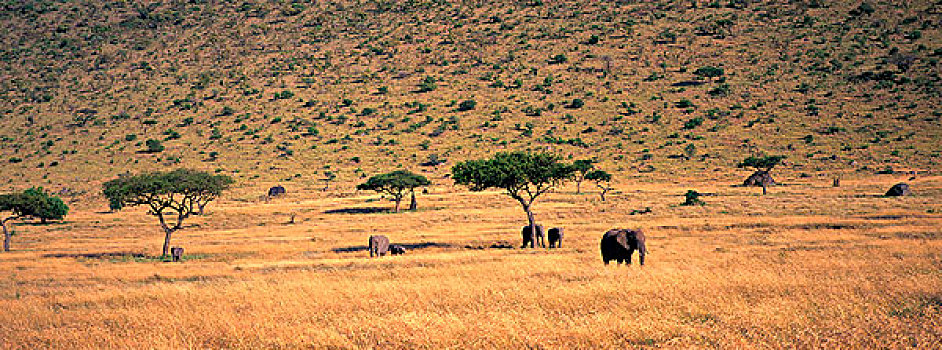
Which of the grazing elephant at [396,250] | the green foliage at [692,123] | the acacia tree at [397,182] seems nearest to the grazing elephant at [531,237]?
the grazing elephant at [396,250]

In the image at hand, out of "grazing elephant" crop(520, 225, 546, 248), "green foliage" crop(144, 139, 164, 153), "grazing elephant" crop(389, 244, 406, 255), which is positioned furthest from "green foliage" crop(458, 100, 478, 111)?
"grazing elephant" crop(389, 244, 406, 255)

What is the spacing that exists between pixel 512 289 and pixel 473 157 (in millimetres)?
74563

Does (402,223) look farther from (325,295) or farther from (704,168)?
(704,168)

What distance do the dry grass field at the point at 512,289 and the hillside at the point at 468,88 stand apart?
48.0 meters

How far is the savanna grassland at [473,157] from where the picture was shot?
13.1 metres

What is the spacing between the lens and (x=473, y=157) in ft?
299

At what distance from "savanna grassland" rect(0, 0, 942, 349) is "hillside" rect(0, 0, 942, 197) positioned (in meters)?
0.57

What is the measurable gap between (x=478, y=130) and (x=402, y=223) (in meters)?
51.6

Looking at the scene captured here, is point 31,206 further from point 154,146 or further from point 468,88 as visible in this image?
point 468,88

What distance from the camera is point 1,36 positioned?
5871 inches

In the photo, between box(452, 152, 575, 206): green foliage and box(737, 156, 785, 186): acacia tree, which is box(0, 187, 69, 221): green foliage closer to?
box(452, 152, 575, 206): green foliage

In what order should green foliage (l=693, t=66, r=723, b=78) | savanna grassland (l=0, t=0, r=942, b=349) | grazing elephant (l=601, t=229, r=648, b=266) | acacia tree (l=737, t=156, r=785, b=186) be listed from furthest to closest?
green foliage (l=693, t=66, r=723, b=78), acacia tree (l=737, t=156, r=785, b=186), grazing elephant (l=601, t=229, r=648, b=266), savanna grassland (l=0, t=0, r=942, b=349)

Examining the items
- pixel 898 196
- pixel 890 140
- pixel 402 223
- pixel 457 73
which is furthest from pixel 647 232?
pixel 457 73

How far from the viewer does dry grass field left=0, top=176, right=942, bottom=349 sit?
11.1 metres
